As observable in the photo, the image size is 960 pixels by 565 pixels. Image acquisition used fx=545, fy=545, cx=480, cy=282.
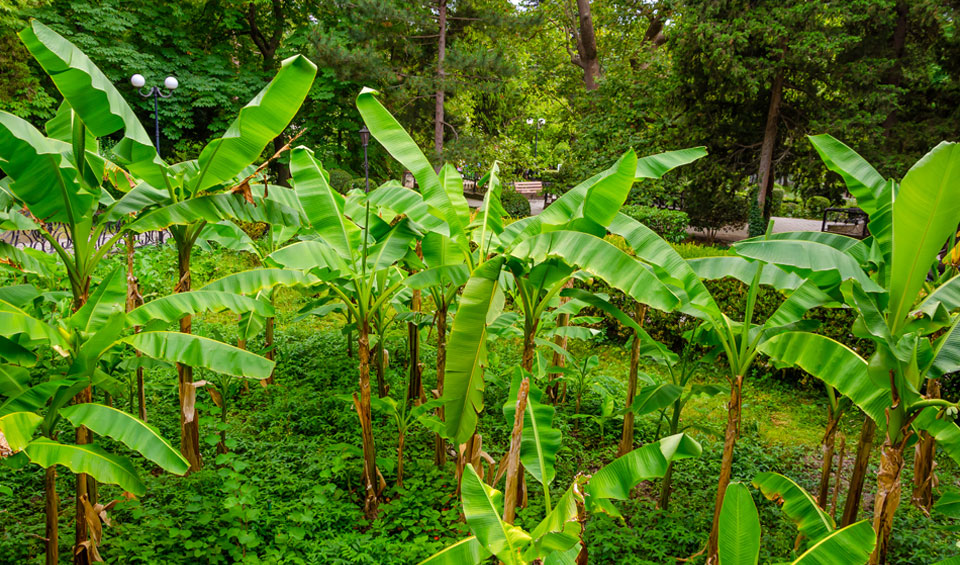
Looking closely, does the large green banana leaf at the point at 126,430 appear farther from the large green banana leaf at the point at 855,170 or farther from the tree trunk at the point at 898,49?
the tree trunk at the point at 898,49

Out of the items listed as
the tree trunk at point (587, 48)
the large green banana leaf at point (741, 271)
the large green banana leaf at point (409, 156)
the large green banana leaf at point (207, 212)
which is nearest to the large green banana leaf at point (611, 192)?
the large green banana leaf at point (741, 271)

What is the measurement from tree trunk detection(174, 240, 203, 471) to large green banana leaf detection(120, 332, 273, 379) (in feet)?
3.12

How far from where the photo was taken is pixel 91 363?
2.74 metres

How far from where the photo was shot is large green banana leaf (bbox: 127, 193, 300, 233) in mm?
3211

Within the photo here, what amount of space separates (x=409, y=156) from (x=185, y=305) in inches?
61.6

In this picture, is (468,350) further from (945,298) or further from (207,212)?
(945,298)

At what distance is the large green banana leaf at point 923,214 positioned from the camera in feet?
8.02

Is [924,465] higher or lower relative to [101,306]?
lower

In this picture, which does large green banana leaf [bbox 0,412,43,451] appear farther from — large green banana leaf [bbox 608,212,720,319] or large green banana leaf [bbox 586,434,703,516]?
large green banana leaf [bbox 608,212,720,319]

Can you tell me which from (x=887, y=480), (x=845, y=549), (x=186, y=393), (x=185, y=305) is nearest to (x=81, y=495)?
(x=186, y=393)

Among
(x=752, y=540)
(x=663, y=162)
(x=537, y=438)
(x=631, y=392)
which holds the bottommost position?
(x=631, y=392)

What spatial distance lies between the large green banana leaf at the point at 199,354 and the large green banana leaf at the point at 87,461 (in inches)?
20.6

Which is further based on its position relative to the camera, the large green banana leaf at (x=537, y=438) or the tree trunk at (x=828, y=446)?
the tree trunk at (x=828, y=446)

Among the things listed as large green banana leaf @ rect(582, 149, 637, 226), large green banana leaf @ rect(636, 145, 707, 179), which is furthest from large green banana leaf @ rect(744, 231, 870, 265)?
large green banana leaf @ rect(582, 149, 637, 226)
